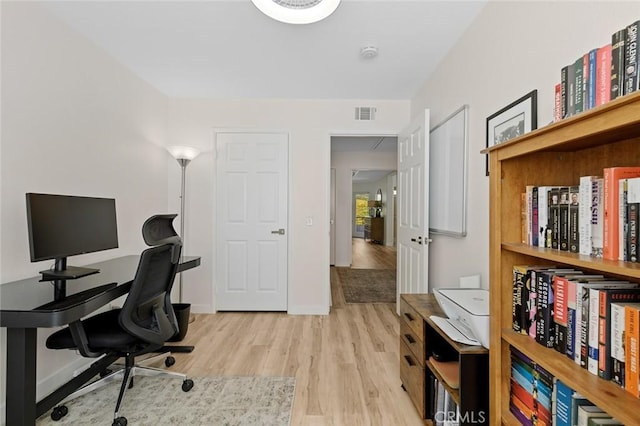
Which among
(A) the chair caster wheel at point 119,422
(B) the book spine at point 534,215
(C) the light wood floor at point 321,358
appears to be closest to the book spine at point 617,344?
(B) the book spine at point 534,215

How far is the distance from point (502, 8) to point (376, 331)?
2.78 metres

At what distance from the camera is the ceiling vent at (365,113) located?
12.3ft

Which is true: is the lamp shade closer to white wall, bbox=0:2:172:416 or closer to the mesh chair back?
white wall, bbox=0:2:172:416

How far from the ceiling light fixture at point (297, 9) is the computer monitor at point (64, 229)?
161 cm

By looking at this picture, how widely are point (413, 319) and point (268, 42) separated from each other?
2.25m

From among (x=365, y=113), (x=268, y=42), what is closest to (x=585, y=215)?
(x=268, y=42)

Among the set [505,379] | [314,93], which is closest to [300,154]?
[314,93]

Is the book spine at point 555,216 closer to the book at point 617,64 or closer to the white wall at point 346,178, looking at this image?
the book at point 617,64

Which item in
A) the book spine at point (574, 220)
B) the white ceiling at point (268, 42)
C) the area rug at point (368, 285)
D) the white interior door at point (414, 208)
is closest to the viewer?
the book spine at point (574, 220)

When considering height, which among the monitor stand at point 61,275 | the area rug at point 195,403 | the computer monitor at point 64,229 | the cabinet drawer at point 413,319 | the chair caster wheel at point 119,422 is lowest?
the area rug at point 195,403

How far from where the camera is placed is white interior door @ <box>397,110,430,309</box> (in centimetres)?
268

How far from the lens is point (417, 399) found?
1834 mm

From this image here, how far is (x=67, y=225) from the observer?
1884 millimetres

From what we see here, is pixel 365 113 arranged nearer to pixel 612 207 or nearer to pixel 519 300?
pixel 519 300
